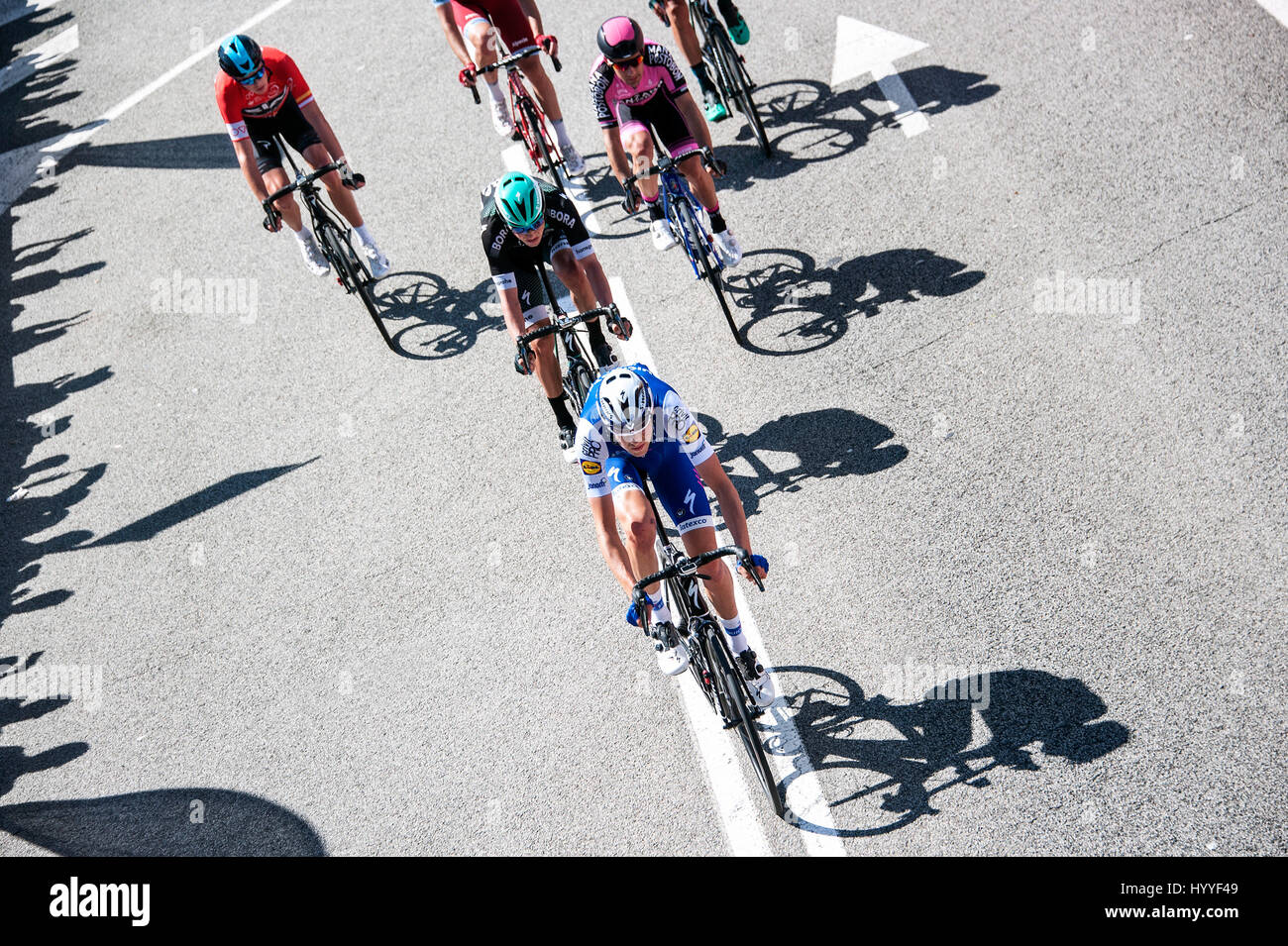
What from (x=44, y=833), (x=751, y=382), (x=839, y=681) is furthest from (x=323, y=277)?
(x=839, y=681)

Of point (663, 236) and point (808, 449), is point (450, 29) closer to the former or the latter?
point (663, 236)

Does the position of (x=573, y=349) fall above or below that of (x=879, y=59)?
below

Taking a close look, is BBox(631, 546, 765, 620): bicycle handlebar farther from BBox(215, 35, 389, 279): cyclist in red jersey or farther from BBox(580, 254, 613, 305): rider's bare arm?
A: BBox(215, 35, 389, 279): cyclist in red jersey

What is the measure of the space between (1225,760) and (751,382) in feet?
12.5

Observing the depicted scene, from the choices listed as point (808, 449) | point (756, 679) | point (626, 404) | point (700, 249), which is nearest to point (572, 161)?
point (700, 249)

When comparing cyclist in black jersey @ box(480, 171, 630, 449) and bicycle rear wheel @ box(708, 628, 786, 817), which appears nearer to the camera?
bicycle rear wheel @ box(708, 628, 786, 817)

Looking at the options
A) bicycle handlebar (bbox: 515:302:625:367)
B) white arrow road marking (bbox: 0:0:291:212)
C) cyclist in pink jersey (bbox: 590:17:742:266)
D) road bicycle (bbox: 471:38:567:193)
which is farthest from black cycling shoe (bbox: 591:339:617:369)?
white arrow road marking (bbox: 0:0:291:212)

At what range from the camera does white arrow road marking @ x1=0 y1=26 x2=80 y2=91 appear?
1318cm

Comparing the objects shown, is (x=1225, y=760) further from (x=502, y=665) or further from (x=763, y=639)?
(x=502, y=665)

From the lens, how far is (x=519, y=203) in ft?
20.9

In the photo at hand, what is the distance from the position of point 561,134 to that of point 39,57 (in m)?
8.49
